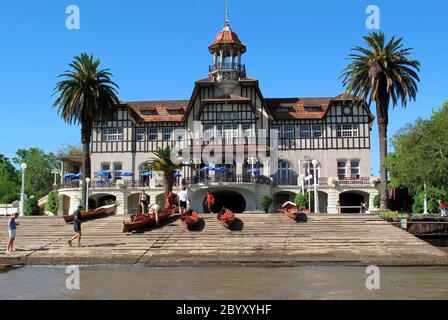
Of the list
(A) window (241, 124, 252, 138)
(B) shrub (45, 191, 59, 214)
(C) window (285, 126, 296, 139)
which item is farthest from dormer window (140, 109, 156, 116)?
(C) window (285, 126, 296, 139)

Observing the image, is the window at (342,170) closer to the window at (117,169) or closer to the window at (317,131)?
the window at (317,131)

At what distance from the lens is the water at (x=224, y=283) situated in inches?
550

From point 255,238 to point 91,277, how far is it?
9.66 meters

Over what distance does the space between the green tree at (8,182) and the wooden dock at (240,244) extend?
5013cm

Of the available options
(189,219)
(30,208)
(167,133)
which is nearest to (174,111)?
(167,133)

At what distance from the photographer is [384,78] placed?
43.6 meters

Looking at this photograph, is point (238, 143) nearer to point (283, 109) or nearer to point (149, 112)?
point (283, 109)

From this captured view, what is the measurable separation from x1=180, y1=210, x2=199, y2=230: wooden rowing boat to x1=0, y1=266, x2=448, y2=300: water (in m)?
6.50

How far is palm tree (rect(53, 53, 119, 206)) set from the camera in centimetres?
4559

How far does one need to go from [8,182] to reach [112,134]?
30.2 meters

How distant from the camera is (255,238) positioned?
25.5 m

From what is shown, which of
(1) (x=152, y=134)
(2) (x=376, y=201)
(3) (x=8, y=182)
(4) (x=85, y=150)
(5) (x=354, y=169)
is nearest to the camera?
(4) (x=85, y=150)
